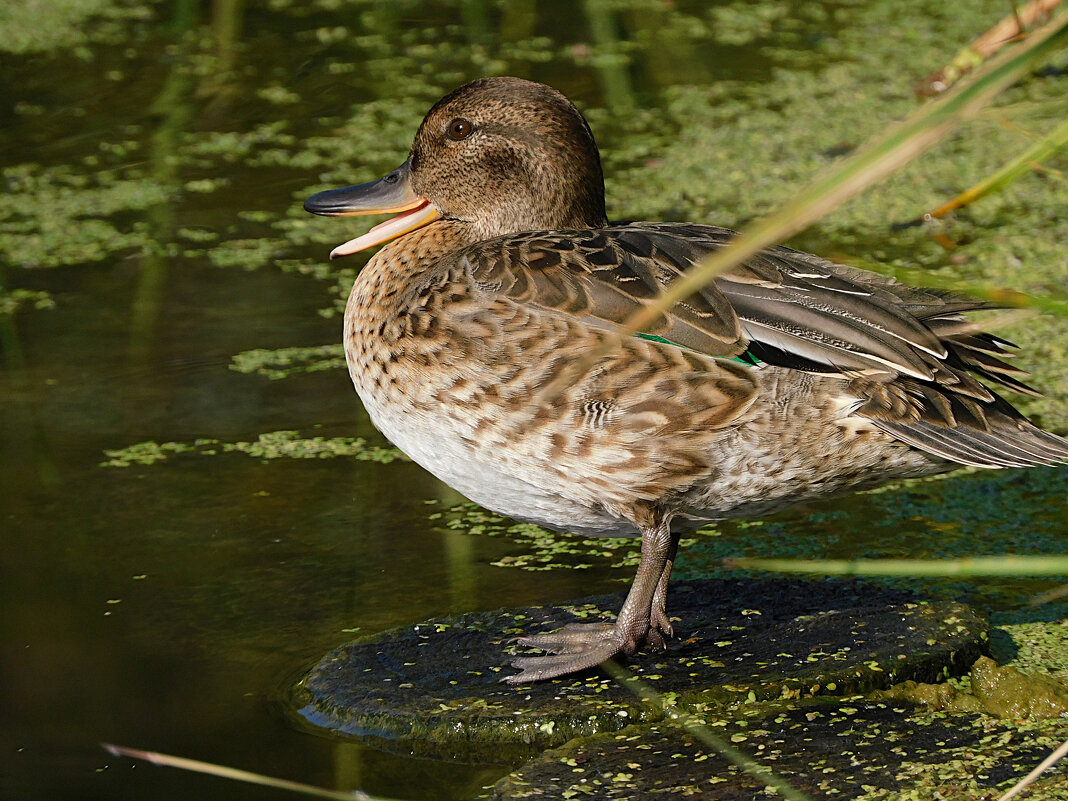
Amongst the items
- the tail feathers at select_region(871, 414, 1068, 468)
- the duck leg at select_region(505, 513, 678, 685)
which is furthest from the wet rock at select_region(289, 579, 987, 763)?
the tail feathers at select_region(871, 414, 1068, 468)

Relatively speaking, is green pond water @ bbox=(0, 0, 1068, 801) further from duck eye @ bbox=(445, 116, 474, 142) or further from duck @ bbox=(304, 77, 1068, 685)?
duck eye @ bbox=(445, 116, 474, 142)

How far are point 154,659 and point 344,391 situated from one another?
4.72ft

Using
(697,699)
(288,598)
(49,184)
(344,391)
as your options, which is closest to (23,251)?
(49,184)

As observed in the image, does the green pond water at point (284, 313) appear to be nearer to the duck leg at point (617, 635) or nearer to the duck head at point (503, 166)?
the duck leg at point (617, 635)

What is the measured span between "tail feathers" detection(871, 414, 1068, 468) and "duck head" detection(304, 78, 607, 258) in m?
1.00

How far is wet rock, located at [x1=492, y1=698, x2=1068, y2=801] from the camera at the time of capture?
2.52 metres

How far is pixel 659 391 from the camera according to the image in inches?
113

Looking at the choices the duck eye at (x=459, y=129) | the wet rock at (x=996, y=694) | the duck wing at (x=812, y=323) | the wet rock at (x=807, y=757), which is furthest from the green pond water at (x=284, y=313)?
the duck eye at (x=459, y=129)

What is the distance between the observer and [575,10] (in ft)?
24.6

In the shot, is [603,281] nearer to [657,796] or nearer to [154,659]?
[657,796]

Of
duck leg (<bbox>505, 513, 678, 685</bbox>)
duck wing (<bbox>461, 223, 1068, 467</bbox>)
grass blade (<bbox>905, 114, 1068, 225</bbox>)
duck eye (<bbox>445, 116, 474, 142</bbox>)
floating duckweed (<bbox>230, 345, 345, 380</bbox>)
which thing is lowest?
duck leg (<bbox>505, 513, 678, 685</bbox>)

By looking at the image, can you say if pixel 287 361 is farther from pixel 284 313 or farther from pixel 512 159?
pixel 512 159

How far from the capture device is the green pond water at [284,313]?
3.09 meters

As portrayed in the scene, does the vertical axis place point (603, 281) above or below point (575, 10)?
below
